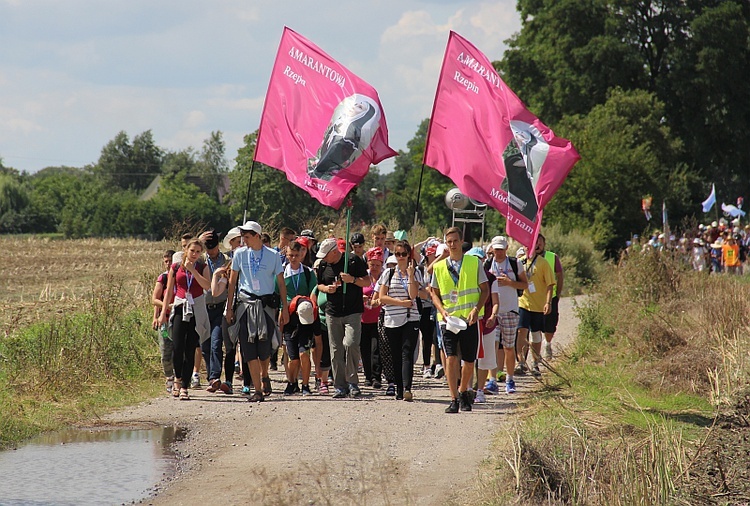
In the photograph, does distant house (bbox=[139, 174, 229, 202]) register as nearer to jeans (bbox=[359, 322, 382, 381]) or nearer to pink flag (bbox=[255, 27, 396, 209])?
pink flag (bbox=[255, 27, 396, 209])

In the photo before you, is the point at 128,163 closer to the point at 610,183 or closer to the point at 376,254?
the point at 610,183

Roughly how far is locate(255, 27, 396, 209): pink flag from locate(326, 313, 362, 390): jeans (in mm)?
1404

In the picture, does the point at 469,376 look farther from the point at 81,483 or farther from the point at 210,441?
the point at 81,483

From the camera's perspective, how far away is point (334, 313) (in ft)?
39.8

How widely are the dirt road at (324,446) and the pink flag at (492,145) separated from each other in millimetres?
2236

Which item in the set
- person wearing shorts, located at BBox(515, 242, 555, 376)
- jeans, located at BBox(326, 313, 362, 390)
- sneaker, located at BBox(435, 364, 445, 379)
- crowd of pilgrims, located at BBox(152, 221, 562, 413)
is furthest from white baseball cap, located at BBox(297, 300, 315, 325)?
person wearing shorts, located at BBox(515, 242, 555, 376)

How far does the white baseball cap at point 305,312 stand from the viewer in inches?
480

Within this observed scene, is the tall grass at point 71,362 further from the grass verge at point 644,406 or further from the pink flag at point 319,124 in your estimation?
the grass verge at point 644,406

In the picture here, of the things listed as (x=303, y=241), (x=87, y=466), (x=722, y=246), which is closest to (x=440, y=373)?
(x=303, y=241)

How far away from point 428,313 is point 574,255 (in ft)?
63.8

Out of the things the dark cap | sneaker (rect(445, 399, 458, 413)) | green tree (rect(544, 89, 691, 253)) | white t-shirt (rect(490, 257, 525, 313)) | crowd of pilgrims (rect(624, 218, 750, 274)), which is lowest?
sneaker (rect(445, 399, 458, 413))

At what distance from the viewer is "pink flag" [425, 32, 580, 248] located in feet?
39.9

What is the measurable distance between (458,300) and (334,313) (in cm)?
169

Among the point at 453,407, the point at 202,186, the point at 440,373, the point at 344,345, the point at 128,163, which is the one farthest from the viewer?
the point at 128,163
